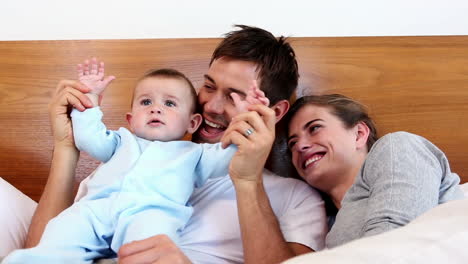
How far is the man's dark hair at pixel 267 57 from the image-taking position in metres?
1.28

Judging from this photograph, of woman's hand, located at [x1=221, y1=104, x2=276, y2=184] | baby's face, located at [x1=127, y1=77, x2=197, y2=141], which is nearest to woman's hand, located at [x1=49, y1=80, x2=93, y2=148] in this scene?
baby's face, located at [x1=127, y1=77, x2=197, y2=141]

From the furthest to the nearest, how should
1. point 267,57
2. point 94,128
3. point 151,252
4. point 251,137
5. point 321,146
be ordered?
point 267,57 < point 321,146 < point 94,128 < point 251,137 < point 151,252

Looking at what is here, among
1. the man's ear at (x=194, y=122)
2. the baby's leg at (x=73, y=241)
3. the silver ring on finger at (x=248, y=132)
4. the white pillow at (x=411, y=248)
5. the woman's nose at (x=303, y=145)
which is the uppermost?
the silver ring on finger at (x=248, y=132)

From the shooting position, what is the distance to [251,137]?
3.13 ft

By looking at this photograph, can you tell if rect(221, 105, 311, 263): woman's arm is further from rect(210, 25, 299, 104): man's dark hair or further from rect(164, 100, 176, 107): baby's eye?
rect(210, 25, 299, 104): man's dark hair

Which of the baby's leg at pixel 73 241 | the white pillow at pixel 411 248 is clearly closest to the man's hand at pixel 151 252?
the baby's leg at pixel 73 241

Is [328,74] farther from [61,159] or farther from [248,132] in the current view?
[61,159]

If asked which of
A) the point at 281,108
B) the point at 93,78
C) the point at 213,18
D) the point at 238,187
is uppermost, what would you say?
the point at 213,18

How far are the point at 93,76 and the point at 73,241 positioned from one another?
388mm

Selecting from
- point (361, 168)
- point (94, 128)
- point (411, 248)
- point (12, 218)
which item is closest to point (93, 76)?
point (94, 128)

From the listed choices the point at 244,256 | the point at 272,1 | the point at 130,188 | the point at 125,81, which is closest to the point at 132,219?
the point at 130,188

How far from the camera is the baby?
90cm

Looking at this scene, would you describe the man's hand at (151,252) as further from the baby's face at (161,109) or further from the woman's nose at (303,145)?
the woman's nose at (303,145)

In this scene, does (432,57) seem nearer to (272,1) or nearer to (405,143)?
(272,1)
